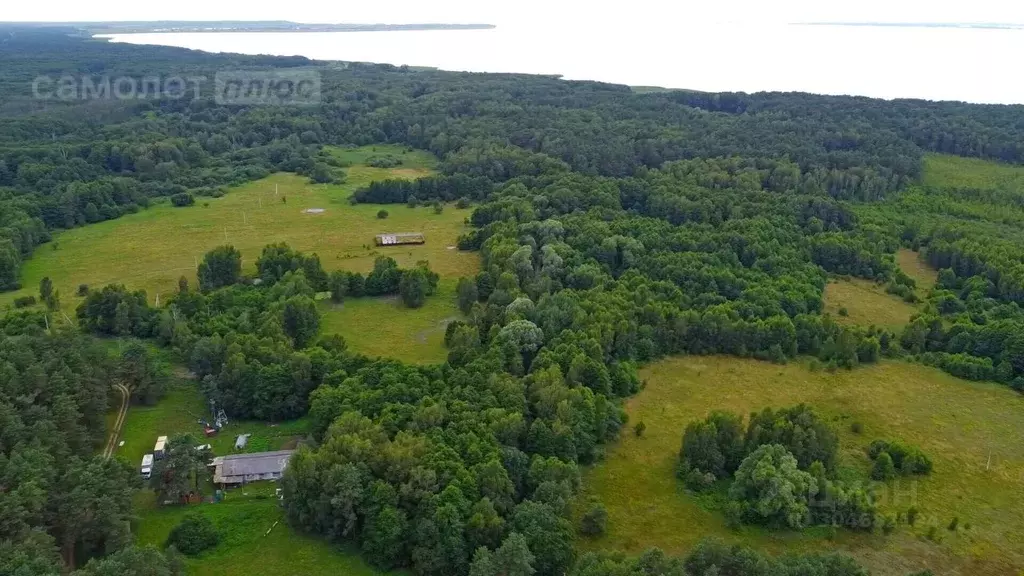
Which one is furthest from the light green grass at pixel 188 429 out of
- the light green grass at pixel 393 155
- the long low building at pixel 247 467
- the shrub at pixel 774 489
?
the light green grass at pixel 393 155

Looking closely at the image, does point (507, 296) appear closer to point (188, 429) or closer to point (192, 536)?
point (188, 429)

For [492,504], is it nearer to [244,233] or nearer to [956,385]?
[956,385]

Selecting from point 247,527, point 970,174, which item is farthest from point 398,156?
point 247,527

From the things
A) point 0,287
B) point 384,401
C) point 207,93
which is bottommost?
point 0,287

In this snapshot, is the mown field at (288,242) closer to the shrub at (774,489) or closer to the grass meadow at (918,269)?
the shrub at (774,489)

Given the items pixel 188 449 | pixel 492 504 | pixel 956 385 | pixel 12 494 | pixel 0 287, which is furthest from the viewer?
pixel 0 287

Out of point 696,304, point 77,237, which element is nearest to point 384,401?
point 696,304

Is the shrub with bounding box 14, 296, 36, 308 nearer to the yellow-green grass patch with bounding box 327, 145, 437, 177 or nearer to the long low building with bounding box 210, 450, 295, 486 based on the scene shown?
the long low building with bounding box 210, 450, 295, 486
